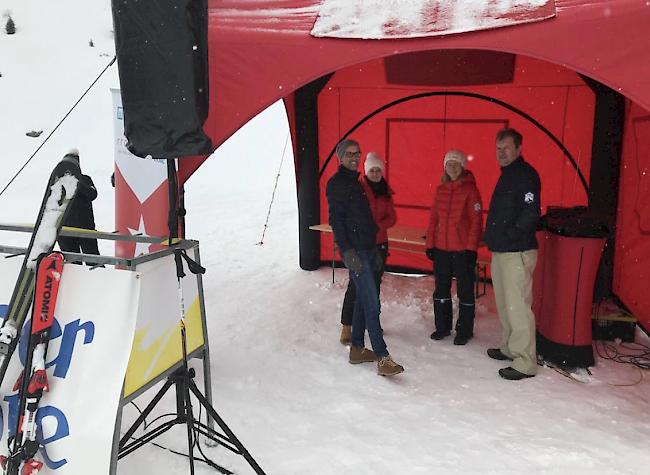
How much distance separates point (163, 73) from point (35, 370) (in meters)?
1.38

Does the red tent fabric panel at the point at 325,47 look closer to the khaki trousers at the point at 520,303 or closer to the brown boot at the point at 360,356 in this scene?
the khaki trousers at the point at 520,303

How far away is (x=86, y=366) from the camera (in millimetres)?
2346

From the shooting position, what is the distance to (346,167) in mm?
4070

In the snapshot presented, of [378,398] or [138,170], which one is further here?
[138,170]

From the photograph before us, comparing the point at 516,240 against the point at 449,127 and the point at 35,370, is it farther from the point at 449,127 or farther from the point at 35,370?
the point at 35,370

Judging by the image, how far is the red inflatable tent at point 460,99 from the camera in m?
3.42

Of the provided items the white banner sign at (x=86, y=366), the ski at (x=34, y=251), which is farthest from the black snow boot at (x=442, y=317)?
the ski at (x=34, y=251)

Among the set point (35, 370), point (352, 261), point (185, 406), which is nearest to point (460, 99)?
point (352, 261)

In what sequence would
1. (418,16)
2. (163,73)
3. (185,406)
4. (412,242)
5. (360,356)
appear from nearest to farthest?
(163,73), (185,406), (418,16), (360,356), (412,242)

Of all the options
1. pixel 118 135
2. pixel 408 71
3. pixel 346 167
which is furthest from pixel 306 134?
pixel 346 167

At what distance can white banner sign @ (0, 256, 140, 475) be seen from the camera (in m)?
2.30

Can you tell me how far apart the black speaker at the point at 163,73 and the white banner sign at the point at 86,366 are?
0.67 meters

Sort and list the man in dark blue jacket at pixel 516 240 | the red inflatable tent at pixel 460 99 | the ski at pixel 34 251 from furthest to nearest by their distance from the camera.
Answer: the man in dark blue jacket at pixel 516 240
the red inflatable tent at pixel 460 99
the ski at pixel 34 251

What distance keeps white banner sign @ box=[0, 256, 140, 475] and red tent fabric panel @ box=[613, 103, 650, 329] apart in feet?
14.6
